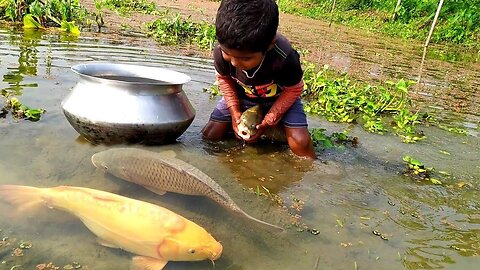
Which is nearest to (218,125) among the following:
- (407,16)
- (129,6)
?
(129,6)

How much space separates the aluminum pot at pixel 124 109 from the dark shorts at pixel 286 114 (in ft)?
2.09

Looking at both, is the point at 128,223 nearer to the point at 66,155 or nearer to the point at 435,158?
the point at 66,155

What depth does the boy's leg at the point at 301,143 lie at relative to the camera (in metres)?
3.65

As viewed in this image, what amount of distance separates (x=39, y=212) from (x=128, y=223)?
1.83ft

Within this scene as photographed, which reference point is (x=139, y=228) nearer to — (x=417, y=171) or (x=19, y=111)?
(x=19, y=111)

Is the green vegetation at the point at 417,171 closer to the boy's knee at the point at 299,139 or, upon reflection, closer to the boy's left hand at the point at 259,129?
the boy's knee at the point at 299,139

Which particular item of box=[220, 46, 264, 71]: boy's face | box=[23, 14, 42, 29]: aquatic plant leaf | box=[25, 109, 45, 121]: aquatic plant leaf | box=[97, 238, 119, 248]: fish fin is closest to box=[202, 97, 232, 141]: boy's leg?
box=[220, 46, 264, 71]: boy's face

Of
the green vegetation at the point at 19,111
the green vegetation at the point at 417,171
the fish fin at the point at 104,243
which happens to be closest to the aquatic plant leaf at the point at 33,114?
the green vegetation at the point at 19,111

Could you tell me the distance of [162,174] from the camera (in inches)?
98.8

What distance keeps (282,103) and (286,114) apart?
0.61 feet

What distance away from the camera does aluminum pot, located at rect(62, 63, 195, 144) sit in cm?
300

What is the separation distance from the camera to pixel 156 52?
7273mm

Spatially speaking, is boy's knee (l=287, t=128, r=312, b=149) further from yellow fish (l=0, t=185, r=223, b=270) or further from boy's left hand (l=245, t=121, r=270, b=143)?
yellow fish (l=0, t=185, r=223, b=270)

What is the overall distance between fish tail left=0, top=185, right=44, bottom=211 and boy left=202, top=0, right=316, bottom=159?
1.37m
